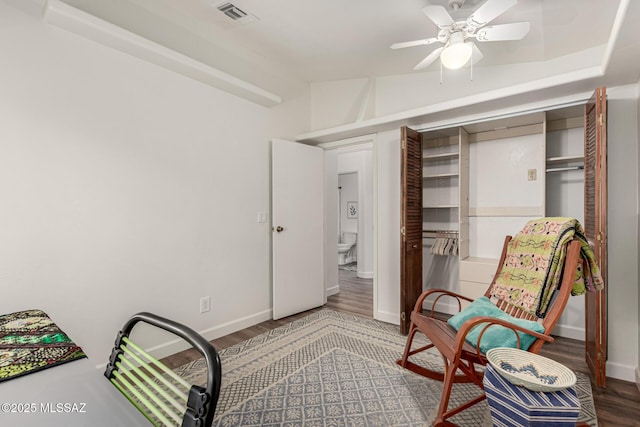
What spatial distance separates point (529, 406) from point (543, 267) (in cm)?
98

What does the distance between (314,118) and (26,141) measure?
288 centimetres

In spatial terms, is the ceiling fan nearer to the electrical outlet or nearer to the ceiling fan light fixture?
the ceiling fan light fixture

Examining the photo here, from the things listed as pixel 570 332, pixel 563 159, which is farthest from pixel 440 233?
pixel 570 332

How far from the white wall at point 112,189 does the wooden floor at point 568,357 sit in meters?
0.21

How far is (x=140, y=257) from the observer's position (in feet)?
8.23

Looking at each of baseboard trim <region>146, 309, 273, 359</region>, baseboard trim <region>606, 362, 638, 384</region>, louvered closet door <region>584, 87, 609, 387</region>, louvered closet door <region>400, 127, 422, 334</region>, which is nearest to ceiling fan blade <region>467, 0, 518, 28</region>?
louvered closet door <region>584, 87, 609, 387</region>

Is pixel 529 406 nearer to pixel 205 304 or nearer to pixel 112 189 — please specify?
pixel 205 304

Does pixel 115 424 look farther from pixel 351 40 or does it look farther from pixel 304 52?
pixel 304 52

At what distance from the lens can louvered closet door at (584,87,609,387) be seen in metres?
2.13

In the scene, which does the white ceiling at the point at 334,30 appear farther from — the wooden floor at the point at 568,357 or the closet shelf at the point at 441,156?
the wooden floor at the point at 568,357

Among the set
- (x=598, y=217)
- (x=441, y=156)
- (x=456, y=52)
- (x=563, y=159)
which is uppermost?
(x=456, y=52)

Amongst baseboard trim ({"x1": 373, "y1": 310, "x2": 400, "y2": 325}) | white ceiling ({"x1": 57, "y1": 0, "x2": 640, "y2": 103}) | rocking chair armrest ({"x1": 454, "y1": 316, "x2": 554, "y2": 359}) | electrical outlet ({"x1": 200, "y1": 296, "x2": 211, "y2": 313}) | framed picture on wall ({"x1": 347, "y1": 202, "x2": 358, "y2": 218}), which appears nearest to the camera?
rocking chair armrest ({"x1": 454, "y1": 316, "x2": 554, "y2": 359})

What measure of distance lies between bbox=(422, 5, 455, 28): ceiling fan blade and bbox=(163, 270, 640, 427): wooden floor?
247cm

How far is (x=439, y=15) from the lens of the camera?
187 cm
